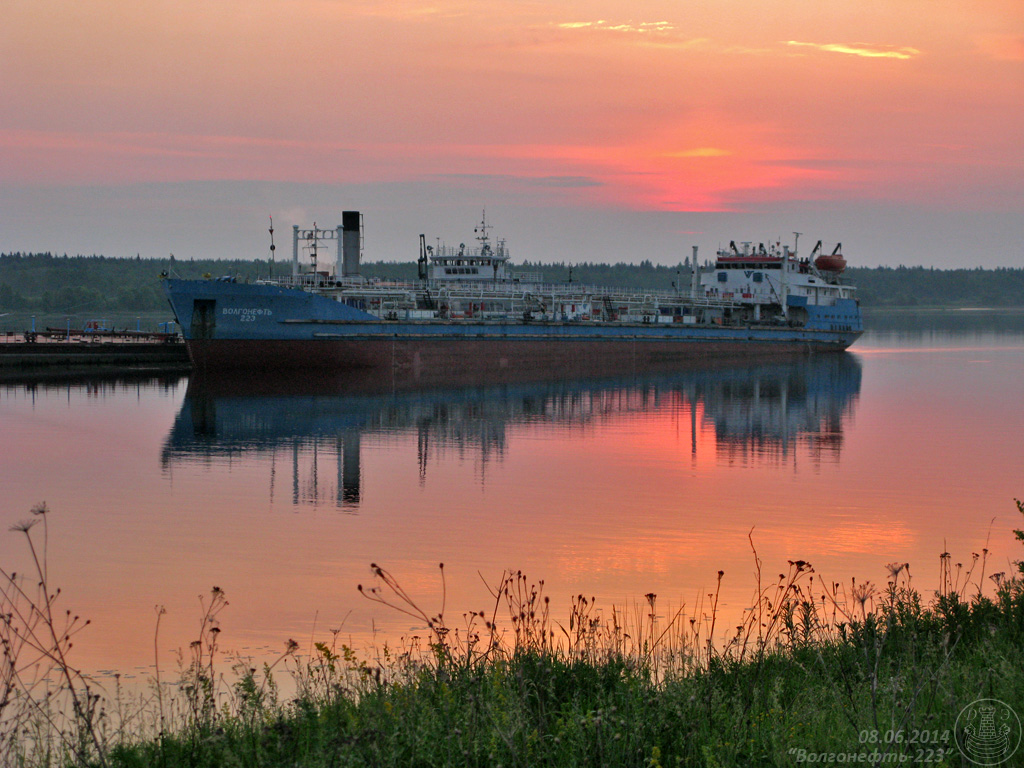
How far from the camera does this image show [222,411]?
144 ft

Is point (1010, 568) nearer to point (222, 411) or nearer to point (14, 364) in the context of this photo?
point (222, 411)

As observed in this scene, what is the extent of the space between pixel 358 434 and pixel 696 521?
57.3 feet

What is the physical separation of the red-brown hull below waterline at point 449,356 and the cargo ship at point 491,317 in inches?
3.0

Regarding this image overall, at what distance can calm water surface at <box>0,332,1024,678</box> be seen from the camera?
15867mm

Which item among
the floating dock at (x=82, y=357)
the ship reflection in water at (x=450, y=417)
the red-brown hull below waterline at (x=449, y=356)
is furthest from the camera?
the floating dock at (x=82, y=357)

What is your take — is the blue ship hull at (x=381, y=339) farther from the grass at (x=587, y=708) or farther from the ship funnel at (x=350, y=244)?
the grass at (x=587, y=708)

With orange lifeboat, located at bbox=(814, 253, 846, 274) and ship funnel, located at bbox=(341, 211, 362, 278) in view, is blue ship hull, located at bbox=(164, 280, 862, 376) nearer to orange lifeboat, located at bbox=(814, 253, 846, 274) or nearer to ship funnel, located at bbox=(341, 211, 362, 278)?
ship funnel, located at bbox=(341, 211, 362, 278)

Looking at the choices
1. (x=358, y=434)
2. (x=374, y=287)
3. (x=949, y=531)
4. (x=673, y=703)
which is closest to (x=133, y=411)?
(x=358, y=434)

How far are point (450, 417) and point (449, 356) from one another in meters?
23.5

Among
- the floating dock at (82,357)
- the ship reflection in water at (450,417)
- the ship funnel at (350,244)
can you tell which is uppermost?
the ship funnel at (350,244)

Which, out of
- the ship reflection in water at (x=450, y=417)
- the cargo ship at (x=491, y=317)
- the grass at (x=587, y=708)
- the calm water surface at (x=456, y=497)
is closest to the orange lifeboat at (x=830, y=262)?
the cargo ship at (x=491, y=317)

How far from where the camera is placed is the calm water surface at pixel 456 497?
15867mm

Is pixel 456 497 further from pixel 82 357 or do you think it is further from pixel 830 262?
pixel 830 262

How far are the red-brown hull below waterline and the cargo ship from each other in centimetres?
8
